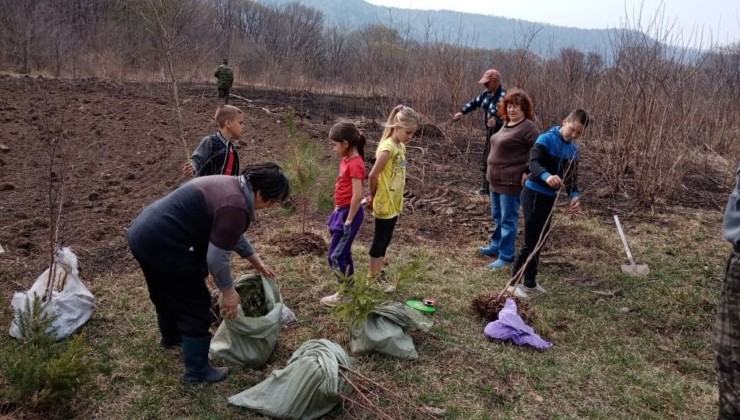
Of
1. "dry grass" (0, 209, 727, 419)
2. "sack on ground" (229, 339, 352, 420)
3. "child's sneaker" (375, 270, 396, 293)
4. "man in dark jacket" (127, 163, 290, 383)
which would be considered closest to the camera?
"man in dark jacket" (127, 163, 290, 383)

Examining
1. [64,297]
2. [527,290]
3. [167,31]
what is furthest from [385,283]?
[167,31]

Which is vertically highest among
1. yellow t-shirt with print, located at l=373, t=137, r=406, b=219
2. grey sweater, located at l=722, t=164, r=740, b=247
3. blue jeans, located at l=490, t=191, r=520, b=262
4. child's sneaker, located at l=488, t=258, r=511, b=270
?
grey sweater, located at l=722, t=164, r=740, b=247

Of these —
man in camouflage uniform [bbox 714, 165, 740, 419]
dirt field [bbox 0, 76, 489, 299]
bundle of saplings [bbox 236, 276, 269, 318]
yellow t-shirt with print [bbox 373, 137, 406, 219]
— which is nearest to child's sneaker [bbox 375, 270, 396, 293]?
yellow t-shirt with print [bbox 373, 137, 406, 219]

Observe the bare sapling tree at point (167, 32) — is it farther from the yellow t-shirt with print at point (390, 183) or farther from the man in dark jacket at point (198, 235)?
the yellow t-shirt with print at point (390, 183)

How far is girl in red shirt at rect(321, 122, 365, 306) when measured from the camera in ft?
11.7

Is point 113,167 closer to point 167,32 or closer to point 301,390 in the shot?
point 167,32

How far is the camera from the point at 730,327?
6.43ft

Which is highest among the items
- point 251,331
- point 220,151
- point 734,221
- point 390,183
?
point 734,221

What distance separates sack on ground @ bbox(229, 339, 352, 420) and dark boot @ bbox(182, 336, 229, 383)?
223 millimetres

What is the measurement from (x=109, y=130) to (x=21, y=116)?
1.77m

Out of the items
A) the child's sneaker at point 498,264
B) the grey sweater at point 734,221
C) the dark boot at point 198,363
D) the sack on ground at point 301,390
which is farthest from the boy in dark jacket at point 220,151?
the grey sweater at point 734,221

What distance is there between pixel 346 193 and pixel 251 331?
4.04 ft

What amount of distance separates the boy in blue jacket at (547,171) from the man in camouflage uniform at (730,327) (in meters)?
1.98

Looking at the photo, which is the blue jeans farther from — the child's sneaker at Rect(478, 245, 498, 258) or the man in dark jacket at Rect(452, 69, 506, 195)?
the man in dark jacket at Rect(452, 69, 506, 195)
